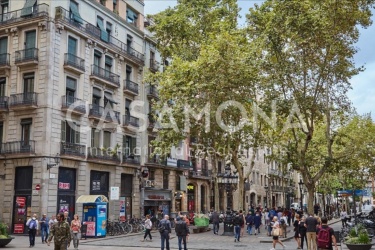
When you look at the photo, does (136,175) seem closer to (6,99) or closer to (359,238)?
(6,99)

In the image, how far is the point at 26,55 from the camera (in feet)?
98.9

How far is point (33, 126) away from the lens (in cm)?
2953

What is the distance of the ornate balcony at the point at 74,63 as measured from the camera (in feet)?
101

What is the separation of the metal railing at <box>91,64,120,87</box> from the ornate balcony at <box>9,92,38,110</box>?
5.36m

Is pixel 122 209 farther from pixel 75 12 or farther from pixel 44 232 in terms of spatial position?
pixel 75 12

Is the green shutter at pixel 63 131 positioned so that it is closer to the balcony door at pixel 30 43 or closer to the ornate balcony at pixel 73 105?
the ornate balcony at pixel 73 105

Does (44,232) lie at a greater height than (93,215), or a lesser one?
lesser

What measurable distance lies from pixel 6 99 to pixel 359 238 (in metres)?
23.8

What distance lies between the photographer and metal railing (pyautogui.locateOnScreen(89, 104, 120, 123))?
33094 mm

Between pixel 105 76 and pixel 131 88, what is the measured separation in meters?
3.64

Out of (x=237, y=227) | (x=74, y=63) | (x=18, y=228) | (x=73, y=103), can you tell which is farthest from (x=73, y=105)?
(x=237, y=227)

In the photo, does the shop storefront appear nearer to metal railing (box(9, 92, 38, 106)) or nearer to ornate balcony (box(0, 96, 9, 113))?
metal railing (box(9, 92, 38, 106))

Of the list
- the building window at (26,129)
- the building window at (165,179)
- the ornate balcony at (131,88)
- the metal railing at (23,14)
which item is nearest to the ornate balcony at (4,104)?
the building window at (26,129)

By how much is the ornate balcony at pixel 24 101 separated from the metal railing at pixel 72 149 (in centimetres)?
321
